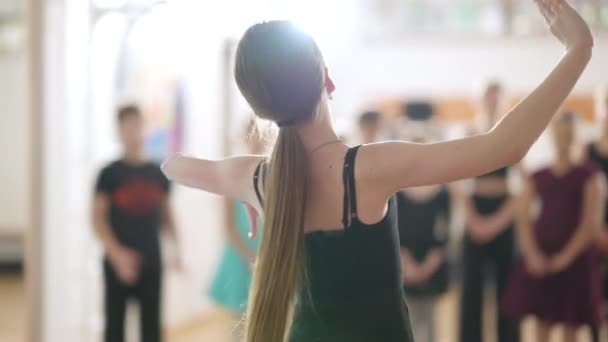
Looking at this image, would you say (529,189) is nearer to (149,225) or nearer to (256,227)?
(149,225)

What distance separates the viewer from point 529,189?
3270mm

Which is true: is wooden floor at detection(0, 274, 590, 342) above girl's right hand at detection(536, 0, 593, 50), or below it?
below

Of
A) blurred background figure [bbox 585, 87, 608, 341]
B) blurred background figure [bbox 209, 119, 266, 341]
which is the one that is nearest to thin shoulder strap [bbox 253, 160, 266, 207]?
blurred background figure [bbox 209, 119, 266, 341]

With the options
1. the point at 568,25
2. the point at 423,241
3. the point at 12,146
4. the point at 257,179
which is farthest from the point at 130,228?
the point at 12,146

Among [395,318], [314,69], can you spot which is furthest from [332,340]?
[314,69]

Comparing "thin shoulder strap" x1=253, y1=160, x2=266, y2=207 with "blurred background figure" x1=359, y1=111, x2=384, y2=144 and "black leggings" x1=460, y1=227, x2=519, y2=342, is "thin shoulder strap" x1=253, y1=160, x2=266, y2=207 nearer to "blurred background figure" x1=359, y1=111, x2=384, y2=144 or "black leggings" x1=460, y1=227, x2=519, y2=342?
"blurred background figure" x1=359, y1=111, x2=384, y2=144

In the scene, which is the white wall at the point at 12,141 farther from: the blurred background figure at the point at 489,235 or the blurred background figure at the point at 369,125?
the blurred background figure at the point at 489,235

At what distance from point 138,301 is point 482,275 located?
5.08 feet

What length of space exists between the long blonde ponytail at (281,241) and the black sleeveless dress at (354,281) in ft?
0.12

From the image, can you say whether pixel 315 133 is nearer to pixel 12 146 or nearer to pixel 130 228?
pixel 130 228

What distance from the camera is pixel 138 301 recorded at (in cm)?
324

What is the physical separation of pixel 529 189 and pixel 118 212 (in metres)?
1.78

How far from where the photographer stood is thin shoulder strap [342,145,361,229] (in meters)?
1.24

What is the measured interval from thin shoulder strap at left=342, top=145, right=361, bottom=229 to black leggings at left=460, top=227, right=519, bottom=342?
226 centimetres
